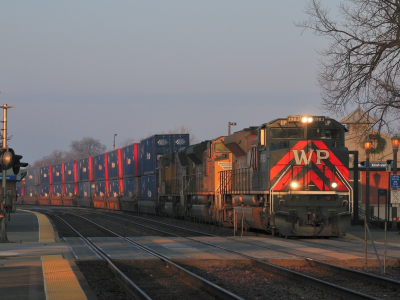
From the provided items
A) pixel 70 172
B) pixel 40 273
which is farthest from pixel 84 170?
pixel 40 273

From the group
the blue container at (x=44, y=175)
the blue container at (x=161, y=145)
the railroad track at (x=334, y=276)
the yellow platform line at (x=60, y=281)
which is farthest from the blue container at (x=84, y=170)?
the railroad track at (x=334, y=276)

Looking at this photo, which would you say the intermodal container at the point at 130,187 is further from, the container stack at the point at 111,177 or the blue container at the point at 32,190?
the blue container at the point at 32,190

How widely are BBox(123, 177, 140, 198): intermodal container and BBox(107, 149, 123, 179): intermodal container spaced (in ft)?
4.70

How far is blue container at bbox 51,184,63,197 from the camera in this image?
214 ft

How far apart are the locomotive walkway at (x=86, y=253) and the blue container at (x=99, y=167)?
29695 mm

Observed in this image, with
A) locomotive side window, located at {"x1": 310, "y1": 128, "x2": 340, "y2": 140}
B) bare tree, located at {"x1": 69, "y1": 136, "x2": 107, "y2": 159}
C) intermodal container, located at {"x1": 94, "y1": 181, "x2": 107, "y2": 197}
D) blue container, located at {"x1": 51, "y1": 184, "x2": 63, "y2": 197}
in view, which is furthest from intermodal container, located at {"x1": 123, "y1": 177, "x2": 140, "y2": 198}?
bare tree, located at {"x1": 69, "y1": 136, "x2": 107, "y2": 159}

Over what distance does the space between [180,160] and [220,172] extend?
802cm

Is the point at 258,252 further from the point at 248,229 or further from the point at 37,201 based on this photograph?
the point at 37,201

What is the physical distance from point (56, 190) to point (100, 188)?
1714cm

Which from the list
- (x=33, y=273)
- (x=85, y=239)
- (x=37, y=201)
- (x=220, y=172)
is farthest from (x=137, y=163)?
(x=37, y=201)

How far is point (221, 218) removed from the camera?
926 inches

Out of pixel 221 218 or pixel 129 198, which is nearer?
pixel 221 218

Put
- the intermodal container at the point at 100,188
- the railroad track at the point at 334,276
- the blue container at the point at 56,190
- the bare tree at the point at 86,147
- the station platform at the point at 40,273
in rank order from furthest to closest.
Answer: the bare tree at the point at 86,147 < the blue container at the point at 56,190 < the intermodal container at the point at 100,188 < the railroad track at the point at 334,276 < the station platform at the point at 40,273

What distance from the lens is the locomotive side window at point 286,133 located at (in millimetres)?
17906
